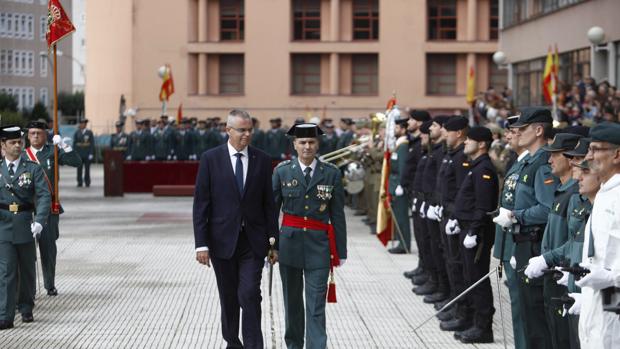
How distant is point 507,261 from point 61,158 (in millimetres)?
7037

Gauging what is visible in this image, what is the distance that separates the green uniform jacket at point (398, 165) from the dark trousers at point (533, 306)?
28.0ft

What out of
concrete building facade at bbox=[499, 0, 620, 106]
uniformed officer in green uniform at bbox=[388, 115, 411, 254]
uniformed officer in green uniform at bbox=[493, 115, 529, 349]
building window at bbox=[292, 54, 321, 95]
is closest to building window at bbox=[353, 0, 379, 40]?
building window at bbox=[292, 54, 321, 95]

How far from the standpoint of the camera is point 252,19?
6956 centimetres

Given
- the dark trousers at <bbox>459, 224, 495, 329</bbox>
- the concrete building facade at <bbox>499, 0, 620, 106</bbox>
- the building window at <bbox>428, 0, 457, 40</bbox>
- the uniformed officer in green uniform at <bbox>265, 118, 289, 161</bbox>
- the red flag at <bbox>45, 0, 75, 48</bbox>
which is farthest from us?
the building window at <bbox>428, 0, 457, 40</bbox>

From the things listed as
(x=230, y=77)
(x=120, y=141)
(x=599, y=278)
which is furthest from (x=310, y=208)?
(x=230, y=77)

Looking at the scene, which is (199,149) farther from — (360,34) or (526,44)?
(360,34)

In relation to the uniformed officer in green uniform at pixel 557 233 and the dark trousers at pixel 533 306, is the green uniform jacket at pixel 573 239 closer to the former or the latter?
the uniformed officer in green uniform at pixel 557 233

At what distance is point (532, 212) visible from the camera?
34.1 ft

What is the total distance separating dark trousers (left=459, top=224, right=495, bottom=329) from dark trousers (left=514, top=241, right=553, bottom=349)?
6.35ft

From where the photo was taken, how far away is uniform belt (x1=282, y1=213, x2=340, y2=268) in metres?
11.5

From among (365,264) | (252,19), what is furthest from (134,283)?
(252,19)

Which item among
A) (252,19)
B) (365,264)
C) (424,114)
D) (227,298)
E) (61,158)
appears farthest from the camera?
(252,19)

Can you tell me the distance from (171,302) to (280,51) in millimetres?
55471

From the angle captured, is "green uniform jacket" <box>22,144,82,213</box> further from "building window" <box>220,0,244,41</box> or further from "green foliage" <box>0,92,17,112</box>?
"green foliage" <box>0,92,17,112</box>
